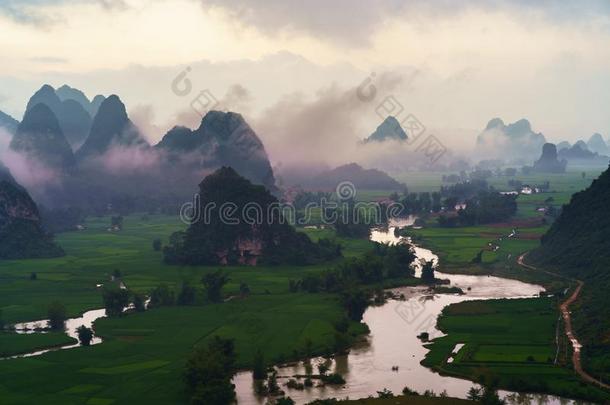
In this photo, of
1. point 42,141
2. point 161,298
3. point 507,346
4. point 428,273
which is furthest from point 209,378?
point 42,141

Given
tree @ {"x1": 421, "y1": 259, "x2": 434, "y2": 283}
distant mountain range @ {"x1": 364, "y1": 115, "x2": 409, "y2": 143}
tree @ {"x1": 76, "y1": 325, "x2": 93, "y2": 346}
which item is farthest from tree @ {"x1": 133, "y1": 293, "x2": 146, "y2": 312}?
distant mountain range @ {"x1": 364, "y1": 115, "x2": 409, "y2": 143}

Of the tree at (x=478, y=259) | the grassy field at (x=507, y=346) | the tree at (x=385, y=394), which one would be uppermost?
the tree at (x=478, y=259)

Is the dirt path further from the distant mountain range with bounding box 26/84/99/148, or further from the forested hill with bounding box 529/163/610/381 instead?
the distant mountain range with bounding box 26/84/99/148

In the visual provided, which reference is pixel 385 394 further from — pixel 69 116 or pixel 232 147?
pixel 69 116

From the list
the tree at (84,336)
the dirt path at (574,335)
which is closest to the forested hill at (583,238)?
the dirt path at (574,335)

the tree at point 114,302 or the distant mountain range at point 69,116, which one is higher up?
the distant mountain range at point 69,116

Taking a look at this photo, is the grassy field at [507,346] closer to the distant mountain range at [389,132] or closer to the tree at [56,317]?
the tree at [56,317]
